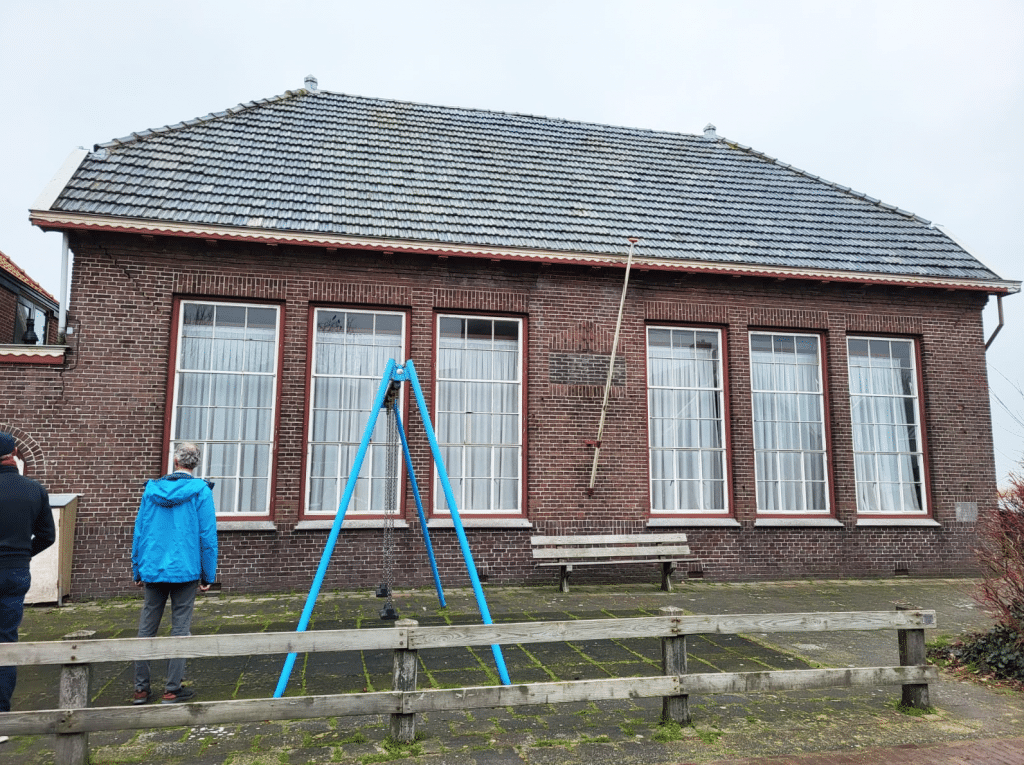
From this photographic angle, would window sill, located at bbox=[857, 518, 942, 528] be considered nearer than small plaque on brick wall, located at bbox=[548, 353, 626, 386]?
No

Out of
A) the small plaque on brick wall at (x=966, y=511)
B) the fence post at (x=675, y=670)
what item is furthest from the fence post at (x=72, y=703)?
the small plaque on brick wall at (x=966, y=511)

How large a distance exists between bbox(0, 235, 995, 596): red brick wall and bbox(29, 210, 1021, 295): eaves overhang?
25 cm

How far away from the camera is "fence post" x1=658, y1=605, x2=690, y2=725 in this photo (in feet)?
15.5

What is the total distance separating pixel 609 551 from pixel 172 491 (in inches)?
249

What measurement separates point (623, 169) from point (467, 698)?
37.2 ft

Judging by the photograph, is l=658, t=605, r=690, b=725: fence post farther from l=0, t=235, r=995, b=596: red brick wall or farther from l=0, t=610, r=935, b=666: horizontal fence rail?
l=0, t=235, r=995, b=596: red brick wall

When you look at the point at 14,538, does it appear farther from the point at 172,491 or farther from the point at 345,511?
the point at 345,511

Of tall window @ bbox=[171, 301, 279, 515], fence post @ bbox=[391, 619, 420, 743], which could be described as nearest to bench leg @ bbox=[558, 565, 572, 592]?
tall window @ bbox=[171, 301, 279, 515]

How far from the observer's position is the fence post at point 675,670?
4730 mm

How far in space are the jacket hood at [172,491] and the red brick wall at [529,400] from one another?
14.2ft

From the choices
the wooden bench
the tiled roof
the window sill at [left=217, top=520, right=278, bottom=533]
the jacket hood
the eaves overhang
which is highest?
the tiled roof

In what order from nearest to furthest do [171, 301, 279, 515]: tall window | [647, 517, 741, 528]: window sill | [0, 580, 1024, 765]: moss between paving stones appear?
[0, 580, 1024, 765]: moss between paving stones, [171, 301, 279, 515]: tall window, [647, 517, 741, 528]: window sill

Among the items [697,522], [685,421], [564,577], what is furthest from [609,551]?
[685,421]

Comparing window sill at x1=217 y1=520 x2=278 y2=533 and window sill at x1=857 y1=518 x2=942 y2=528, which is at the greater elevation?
window sill at x1=217 y1=520 x2=278 y2=533
